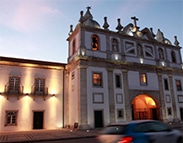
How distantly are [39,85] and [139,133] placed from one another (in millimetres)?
17722

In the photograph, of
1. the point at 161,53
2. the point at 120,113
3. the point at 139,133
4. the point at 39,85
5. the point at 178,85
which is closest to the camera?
the point at 139,133

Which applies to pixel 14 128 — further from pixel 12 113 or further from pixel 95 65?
pixel 95 65

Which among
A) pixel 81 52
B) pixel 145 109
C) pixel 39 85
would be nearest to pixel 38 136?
pixel 39 85

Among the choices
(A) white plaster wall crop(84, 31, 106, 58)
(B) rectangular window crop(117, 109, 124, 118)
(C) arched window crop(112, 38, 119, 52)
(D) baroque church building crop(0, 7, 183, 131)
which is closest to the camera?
(D) baroque church building crop(0, 7, 183, 131)

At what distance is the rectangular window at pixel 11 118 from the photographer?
64.4 feet

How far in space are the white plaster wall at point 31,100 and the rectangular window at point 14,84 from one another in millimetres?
446

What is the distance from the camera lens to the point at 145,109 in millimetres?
26125

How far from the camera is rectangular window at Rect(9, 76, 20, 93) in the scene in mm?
20430

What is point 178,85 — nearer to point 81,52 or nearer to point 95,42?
point 95,42

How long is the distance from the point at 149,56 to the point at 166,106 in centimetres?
755

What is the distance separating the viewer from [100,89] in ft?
69.4

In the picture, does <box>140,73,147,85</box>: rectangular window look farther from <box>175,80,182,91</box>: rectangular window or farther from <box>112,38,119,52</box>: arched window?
<box>175,80,182,91</box>: rectangular window

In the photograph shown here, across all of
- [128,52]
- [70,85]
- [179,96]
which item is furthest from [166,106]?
[70,85]

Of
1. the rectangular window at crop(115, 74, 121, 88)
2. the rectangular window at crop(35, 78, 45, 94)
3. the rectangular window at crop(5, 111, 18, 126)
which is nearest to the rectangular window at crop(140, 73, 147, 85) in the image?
the rectangular window at crop(115, 74, 121, 88)
